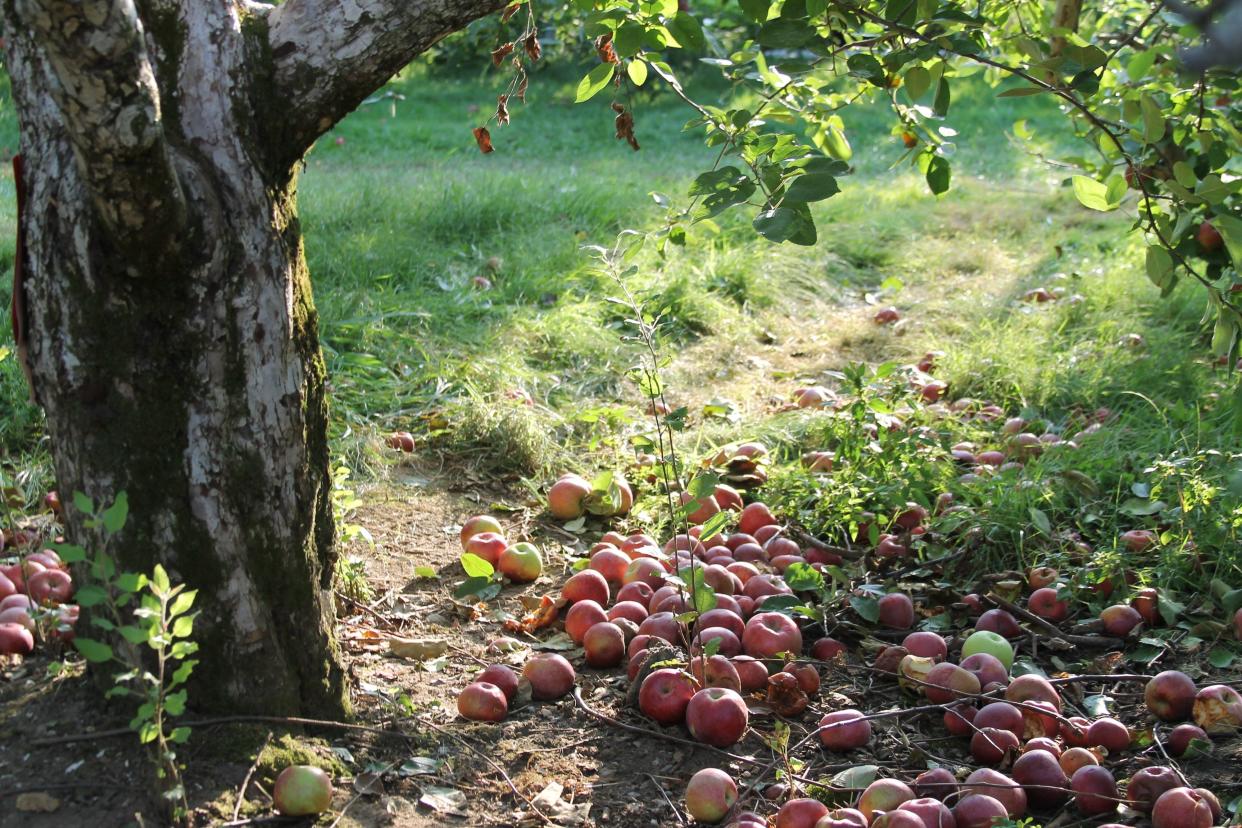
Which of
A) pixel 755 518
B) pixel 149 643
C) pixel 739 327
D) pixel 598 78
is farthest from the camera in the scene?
pixel 739 327

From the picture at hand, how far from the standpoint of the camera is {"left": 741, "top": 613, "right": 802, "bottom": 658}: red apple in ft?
8.76

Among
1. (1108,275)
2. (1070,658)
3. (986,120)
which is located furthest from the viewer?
(986,120)

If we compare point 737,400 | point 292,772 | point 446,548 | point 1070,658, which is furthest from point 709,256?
point 292,772

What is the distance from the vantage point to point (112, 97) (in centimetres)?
162

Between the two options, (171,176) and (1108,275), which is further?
(1108,275)

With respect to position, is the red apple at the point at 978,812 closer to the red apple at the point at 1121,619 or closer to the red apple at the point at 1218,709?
the red apple at the point at 1218,709

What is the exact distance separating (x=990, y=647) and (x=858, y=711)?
1.29ft

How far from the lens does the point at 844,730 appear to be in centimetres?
238

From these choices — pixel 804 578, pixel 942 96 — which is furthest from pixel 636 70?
pixel 804 578

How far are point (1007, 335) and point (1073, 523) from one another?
1842 mm

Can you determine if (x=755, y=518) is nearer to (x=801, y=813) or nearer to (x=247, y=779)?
(x=801, y=813)

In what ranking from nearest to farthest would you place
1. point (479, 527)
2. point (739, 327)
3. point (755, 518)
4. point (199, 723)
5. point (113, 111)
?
point (113, 111) < point (199, 723) < point (479, 527) < point (755, 518) < point (739, 327)

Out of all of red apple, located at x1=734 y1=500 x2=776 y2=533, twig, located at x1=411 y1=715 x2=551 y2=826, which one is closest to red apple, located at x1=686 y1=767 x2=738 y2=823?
twig, located at x1=411 y1=715 x2=551 y2=826

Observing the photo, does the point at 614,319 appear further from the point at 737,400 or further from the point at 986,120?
the point at 986,120
